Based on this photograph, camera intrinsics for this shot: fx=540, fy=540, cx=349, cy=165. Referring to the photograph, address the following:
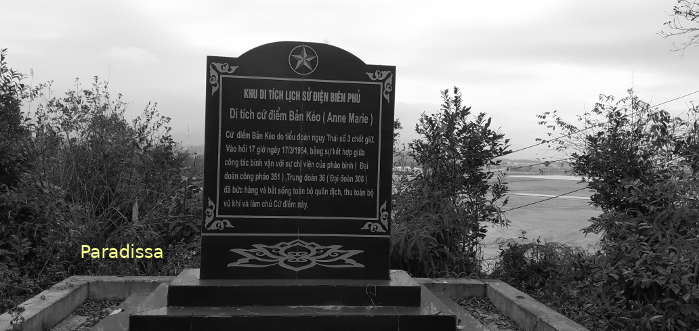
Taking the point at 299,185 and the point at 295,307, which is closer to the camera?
the point at 295,307

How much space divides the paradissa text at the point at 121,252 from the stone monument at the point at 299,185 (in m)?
1.68

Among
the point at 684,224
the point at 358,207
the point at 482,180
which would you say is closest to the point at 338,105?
the point at 358,207

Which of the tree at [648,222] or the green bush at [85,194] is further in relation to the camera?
the green bush at [85,194]

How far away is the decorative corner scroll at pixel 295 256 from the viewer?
4.34m

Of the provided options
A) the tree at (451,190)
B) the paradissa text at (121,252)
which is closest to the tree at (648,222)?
the tree at (451,190)

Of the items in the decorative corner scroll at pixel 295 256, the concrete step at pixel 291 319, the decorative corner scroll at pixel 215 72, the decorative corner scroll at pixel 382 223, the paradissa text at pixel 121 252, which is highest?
the decorative corner scroll at pixel 215 72

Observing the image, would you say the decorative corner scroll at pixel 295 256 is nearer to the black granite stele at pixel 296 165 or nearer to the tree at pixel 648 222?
the black granite stele at pixel 296 165

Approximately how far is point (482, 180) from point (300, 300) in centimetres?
287

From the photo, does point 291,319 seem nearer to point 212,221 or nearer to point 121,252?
point 212,221

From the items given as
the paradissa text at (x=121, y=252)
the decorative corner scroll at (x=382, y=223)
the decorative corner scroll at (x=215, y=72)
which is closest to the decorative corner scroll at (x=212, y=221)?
the decorative corner scroll at (x=215, y=72)

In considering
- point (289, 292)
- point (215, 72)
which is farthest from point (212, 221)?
point (215, 72)

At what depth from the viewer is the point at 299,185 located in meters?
4.39

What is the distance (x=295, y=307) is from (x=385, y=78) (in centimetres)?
199

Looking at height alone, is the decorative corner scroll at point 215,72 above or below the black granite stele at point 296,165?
above
